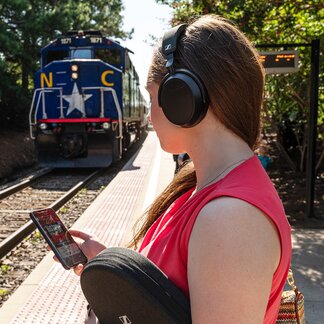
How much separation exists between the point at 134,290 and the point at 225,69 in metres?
0.59

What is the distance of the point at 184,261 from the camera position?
1.10 meters

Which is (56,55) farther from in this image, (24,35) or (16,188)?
(16,188)

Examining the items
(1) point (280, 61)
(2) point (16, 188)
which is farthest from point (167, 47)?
(2) point (16, 188)

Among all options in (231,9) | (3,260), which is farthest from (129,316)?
(231,9)

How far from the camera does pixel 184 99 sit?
1.18m

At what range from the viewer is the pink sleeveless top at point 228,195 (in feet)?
3.39

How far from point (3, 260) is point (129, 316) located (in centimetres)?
537

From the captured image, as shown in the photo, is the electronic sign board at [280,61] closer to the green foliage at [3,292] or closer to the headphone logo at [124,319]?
the green foliage at [3,292]

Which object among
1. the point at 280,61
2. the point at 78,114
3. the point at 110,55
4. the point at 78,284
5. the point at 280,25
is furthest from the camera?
the point at 110,55

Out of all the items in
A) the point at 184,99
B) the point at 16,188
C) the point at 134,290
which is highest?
the point at 184,99

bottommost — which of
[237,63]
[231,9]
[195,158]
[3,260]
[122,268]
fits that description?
[3,260]

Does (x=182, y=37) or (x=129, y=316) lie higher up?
(x=182, y=37)

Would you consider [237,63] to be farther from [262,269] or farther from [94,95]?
[94,95]

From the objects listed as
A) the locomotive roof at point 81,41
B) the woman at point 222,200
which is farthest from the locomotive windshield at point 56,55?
the woman at point 222,200
